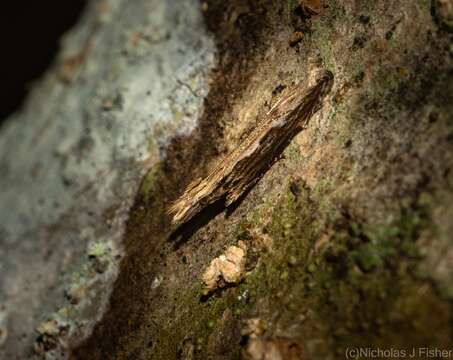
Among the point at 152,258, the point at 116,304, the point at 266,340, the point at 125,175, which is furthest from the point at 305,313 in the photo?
the point at 125,175

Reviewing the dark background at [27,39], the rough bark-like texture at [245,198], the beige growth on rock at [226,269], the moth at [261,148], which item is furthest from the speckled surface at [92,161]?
the beige growth on rock at [226,269]

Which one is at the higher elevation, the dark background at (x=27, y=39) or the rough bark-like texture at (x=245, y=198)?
the dark background at (x=27, y=39)

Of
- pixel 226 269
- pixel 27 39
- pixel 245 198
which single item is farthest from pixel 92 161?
pixel 27 39

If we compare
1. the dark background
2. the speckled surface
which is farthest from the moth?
the dark background

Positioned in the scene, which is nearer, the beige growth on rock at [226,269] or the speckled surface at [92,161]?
the beige growth on rock at [226,269]

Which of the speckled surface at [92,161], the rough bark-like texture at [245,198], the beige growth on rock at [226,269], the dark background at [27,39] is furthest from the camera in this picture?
the dark background at [27,39]

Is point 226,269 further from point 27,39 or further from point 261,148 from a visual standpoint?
point 27,39

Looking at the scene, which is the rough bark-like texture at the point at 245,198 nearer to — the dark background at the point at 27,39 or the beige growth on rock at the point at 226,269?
the beige growth on rock at the point at 226,269
